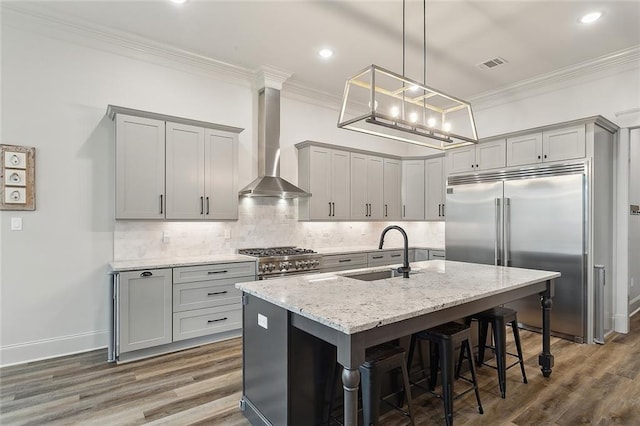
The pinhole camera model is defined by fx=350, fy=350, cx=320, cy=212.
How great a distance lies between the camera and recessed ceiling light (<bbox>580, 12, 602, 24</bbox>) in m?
3.27

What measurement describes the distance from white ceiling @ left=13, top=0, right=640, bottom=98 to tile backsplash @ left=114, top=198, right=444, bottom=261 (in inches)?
75.9

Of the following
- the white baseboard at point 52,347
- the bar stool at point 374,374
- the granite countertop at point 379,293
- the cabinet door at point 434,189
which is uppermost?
the cabinet door at point 434,189

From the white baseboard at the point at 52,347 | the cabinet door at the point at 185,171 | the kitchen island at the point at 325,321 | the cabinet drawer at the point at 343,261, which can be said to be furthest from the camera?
the cabinet drawer at the point at 343,261

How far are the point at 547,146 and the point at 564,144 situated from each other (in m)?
0.17

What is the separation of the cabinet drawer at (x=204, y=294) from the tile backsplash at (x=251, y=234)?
0.64 meters

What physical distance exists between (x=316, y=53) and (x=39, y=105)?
287 centimetres

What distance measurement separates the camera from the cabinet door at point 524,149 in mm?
4191

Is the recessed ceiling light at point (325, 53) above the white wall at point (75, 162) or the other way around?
above

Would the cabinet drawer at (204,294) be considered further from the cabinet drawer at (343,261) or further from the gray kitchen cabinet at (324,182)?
the gray kitchen cabinet at (324,182)

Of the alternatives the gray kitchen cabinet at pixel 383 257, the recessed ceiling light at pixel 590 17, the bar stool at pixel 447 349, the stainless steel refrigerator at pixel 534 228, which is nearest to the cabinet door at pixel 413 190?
the gray kitchen cabinet at pixel 383 257

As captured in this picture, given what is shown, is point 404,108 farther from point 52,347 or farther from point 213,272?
point 52,347

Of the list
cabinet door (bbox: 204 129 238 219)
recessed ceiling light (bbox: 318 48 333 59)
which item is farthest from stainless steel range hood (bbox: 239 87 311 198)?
recessed ceiling light (bbox: 318 48 333 59)

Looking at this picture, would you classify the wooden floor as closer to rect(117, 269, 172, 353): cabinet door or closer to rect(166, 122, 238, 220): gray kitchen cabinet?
rect(117, 269, 172, 353): cabinet door

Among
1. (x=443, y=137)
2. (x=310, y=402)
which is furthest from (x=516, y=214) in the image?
(x=310, y=402)
